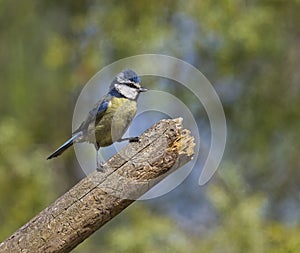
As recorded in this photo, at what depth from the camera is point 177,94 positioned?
452 cm

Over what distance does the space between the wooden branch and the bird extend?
0.29 metres

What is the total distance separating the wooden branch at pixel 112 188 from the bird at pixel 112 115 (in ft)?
0.94

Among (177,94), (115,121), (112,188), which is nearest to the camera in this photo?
(112,188)

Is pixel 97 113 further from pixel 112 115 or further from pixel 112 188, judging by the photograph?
pixel 112 188

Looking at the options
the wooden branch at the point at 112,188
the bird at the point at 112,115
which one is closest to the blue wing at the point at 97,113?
the bird at the point at 112,115

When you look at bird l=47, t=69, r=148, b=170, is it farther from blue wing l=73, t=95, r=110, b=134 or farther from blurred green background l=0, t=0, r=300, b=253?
blurred green background l=0, t=0, r=300, b=253

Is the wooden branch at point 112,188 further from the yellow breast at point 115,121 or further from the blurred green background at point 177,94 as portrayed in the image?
the blurred green background at point 177,94

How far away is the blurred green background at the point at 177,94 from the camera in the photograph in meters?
4.39

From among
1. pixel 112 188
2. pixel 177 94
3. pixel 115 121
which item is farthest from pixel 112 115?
pixel 177 94

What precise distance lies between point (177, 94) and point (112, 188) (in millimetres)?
2622

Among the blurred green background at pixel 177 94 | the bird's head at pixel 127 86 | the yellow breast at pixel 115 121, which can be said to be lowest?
the blurred green background at pixel 177 94

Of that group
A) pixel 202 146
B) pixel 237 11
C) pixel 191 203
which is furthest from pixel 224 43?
pixel 191 203

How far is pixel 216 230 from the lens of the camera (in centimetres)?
391

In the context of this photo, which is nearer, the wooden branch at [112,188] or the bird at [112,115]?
the wooden branch at [112,188]
